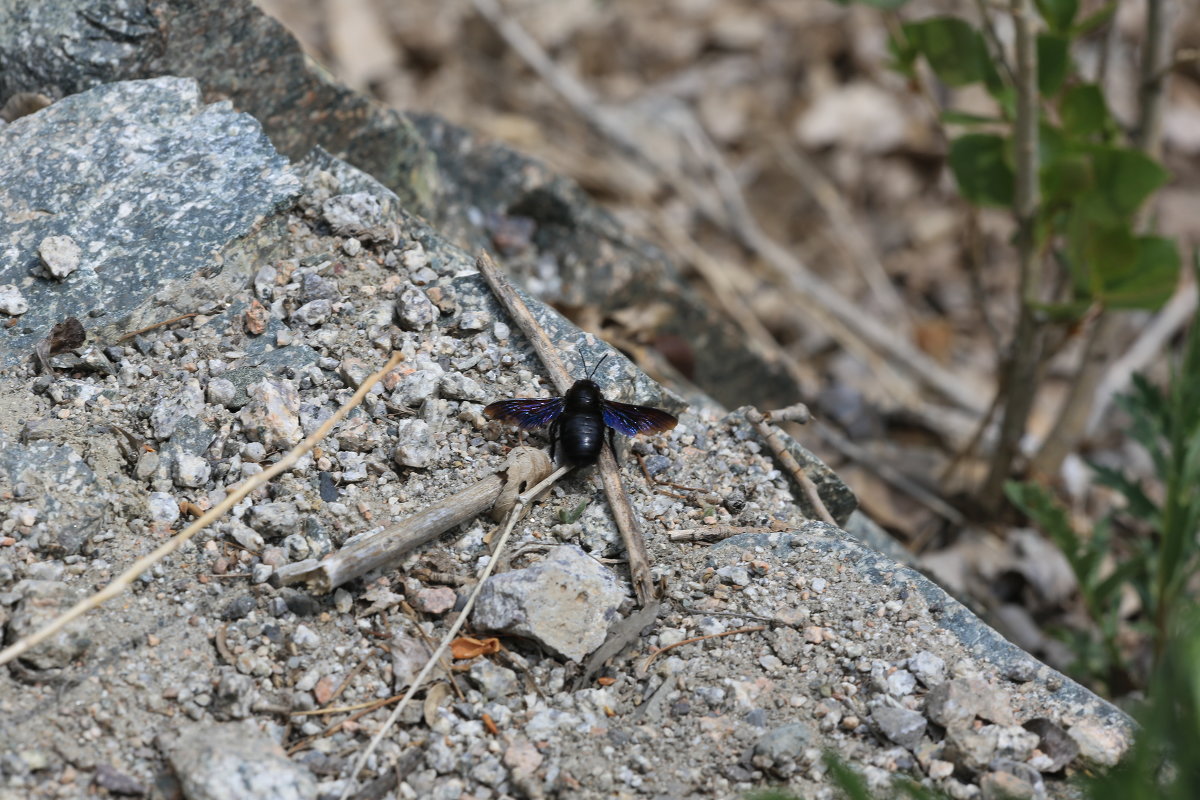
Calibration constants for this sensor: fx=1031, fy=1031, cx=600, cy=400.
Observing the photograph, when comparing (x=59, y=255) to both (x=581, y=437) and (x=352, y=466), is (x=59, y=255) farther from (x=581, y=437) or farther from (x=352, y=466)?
(x=581, y=437)

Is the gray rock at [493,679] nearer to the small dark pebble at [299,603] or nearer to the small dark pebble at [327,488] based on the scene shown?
the small dark pebble at [299,603]

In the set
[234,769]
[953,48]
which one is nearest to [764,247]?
[953,48]

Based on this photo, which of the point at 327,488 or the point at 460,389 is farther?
the point at 460,389

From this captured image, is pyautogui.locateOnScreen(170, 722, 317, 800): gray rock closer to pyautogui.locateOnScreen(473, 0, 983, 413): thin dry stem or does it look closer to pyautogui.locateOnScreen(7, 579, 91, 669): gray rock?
pyautogui.locateOnScreen(7, 579, 91, 669): gray rock

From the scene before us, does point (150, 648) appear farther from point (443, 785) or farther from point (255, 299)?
point (255, 299)

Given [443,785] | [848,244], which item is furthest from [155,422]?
[848,244]
